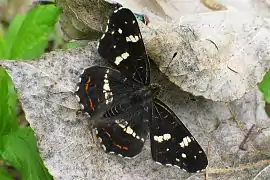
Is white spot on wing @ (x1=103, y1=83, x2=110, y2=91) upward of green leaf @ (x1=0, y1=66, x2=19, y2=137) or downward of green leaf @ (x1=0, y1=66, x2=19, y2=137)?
upward

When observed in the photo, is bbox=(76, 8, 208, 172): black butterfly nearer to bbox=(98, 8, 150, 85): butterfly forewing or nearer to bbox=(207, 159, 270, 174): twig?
bbox=(98, 8, 150, 85): butterfly forewing

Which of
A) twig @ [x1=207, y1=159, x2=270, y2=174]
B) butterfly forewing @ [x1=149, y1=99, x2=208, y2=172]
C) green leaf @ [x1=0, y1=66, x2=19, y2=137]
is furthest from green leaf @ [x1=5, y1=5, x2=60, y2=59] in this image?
twig @ [x1=207, y1=159, x2=270, y2=174]

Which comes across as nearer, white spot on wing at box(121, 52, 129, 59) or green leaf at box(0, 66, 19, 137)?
white spot on wing at box(121, 52, 129, 59)

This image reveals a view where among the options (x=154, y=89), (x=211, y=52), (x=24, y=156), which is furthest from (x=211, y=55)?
(x=24, y=156)

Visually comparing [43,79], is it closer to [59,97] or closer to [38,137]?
[59,97]

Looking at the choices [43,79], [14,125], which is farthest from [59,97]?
[14,125]

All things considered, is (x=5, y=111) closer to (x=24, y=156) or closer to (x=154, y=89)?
(x=24, y=156)
